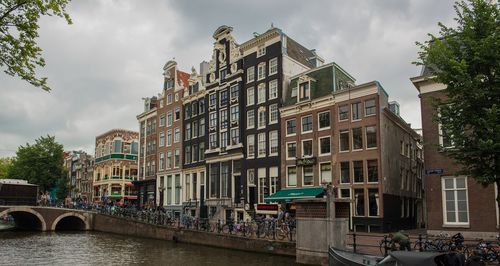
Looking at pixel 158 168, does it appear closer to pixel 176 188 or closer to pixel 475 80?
pixel 176 188

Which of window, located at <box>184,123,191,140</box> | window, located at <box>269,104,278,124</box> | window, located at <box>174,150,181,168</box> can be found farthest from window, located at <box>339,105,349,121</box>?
window, located at <box>174,150,181,168</box>

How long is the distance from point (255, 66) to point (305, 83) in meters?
6.91

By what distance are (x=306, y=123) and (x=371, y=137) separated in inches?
258

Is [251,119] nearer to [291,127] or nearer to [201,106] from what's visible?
[291,127]

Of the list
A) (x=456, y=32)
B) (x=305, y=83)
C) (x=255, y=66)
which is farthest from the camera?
(x=255, y=66)

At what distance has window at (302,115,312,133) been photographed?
3750 cm

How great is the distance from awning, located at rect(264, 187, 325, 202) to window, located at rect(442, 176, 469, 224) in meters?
10.2

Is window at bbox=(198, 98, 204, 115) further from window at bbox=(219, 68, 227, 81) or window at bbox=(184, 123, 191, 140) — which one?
window at bbox=(219, 68, 227, 81)

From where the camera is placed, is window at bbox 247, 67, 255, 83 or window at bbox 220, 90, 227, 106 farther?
window at bbox 220, 90, 227, 106

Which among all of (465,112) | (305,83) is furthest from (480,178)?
(305,83)

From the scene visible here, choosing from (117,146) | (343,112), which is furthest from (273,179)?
(117,146)

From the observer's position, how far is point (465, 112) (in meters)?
17.0

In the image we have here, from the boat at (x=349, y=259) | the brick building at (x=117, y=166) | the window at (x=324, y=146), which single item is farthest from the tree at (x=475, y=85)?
the brick building at (x=117, y=166)

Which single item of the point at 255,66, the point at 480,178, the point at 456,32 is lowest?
the point at 480,178
